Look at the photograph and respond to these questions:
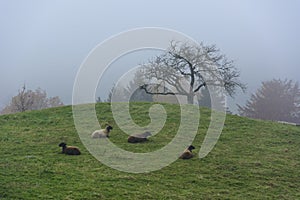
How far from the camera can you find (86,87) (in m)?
A: 12.0

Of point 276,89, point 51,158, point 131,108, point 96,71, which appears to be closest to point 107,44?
A: point 96,71

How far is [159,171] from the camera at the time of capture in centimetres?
880

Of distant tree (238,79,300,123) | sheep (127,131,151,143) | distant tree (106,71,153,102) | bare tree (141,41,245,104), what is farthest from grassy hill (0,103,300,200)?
distant tree (238,79,300,123)

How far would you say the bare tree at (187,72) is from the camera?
80.4ft

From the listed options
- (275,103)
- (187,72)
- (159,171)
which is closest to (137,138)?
(159,171)

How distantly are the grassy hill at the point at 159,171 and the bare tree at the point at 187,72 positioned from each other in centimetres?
993

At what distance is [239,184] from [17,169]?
206 inches

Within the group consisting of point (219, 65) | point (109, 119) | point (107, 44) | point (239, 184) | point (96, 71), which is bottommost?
point (239, 184)

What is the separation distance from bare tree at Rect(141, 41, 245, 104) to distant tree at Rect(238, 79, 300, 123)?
24015 mm

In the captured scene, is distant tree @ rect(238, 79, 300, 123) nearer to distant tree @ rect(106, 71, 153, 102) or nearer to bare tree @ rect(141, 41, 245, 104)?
bare tree @ rect(141, 41, 245, 104)

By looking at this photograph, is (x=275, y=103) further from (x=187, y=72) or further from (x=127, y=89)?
(x=127, y=89)

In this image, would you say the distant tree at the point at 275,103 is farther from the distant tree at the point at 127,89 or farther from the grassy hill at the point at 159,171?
the grassy hill at the point at 159,171

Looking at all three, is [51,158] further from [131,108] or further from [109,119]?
[131,108]

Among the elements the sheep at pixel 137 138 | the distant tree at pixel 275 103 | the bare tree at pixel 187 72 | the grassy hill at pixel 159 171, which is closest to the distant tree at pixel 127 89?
the bare tree at pixel 187 72
